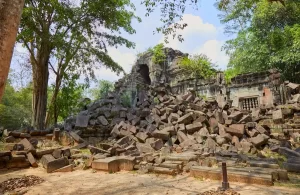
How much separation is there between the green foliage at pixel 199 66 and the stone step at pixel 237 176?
1527 cm

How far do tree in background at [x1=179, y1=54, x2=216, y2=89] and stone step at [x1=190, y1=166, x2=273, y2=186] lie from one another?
15076 mm

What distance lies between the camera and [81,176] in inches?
224

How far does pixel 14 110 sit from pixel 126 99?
605 inches

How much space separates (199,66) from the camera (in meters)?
19.8

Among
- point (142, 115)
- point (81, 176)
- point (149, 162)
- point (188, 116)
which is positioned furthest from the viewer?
point (142, 115)

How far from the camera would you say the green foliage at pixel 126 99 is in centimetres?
1270

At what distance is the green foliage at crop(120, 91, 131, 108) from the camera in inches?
500

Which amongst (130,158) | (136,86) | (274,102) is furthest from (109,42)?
(274,102)

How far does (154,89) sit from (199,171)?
8452 millimetres

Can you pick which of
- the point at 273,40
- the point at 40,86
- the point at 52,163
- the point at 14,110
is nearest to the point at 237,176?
the point at 52,163

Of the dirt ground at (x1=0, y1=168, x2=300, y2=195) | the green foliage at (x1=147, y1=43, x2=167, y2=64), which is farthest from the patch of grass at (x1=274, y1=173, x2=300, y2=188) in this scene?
the green foliage at (x1=147, y1=43, x2=167, y2=64)

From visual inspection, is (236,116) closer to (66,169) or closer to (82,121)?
(82,121)

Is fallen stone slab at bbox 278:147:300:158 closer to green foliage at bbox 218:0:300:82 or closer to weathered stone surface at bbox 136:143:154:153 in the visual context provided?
weathered stone surface at bbox 136:143:154:153

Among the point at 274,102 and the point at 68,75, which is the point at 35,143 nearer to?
the point at 68,75
